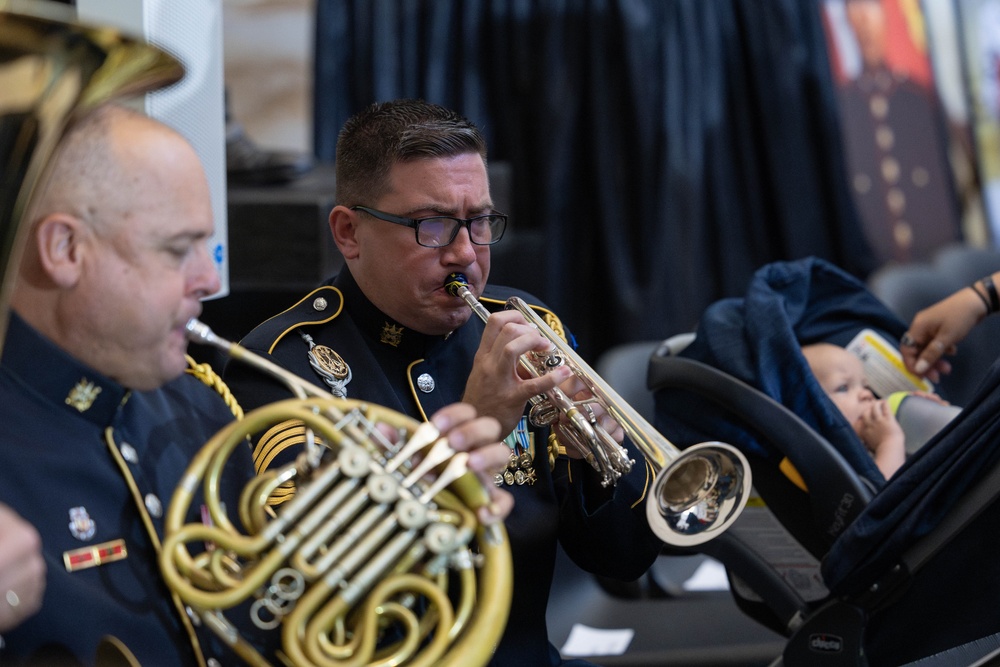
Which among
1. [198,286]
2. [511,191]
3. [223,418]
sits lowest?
[511,191]

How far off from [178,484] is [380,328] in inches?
23.7

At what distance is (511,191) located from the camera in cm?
459

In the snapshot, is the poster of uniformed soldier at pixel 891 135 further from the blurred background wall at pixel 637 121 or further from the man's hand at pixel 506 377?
the man's hand at pixel 506 377

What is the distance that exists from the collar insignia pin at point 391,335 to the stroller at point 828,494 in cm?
63

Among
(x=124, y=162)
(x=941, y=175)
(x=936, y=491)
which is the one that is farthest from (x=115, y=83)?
(x=941, y=175)

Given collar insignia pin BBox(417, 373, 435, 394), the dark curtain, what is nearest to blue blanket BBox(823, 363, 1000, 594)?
collar insignia pin BBox(417, 373, 435, 394)

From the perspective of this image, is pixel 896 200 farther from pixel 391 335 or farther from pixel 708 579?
pixel 391 335

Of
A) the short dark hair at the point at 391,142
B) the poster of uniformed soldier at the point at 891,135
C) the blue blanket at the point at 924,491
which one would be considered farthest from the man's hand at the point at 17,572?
the poster of uniformed soldier at the point at 891,135

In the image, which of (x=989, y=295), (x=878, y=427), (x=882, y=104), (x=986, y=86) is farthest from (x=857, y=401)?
Result: (x=986, y=86)

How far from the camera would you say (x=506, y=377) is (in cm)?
149

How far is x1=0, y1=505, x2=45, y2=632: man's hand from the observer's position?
970mm

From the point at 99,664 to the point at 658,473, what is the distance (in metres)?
0.68

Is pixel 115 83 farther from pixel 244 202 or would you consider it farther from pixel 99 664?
pixel 244 202

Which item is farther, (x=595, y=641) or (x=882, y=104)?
(x=882, y=104)
